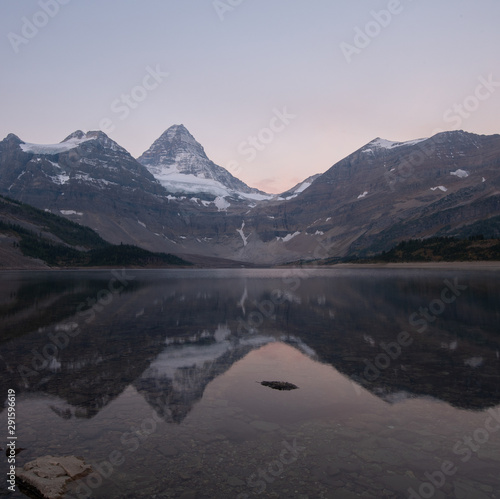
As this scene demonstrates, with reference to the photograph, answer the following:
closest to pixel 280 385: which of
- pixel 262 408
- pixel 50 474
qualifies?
pixel 262 408

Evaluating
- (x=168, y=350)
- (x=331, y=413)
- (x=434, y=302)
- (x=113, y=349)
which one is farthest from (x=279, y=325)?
(x=434, y=302)

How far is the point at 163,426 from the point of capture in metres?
13.8

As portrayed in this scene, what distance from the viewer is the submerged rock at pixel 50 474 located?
971 cm

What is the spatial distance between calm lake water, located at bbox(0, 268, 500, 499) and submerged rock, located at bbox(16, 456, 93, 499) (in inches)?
13.5

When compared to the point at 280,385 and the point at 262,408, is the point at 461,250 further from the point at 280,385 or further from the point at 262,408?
the point at 262,408

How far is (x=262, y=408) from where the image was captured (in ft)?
51.3

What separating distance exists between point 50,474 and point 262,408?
310 inches

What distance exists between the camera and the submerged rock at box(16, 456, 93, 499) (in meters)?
9.71

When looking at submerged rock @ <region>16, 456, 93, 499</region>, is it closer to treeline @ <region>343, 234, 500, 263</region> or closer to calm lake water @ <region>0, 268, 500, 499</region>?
calm lake water @ <region>0, 268, 500, 499</region>

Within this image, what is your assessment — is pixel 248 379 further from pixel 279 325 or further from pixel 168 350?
pixel 279 325

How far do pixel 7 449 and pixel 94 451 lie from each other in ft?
8.35

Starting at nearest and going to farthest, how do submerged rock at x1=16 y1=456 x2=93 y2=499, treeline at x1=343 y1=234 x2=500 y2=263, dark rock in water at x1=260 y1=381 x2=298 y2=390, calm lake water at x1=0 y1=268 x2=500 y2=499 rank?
submerged rock at x1=16 y1=456 x2=93 y2=499
calm lake water at x1=0 y1=268 x2=500 y2=499
dark rock in water at x1=260 y1=381 x2=298 y2=390
treeline at x1=343 y1=234 x2=500 y2=263

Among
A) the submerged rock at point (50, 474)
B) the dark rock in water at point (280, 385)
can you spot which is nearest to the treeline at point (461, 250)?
the dark rock in water at point (280, 385)

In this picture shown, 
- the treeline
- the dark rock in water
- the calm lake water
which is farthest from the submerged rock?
the treeline
